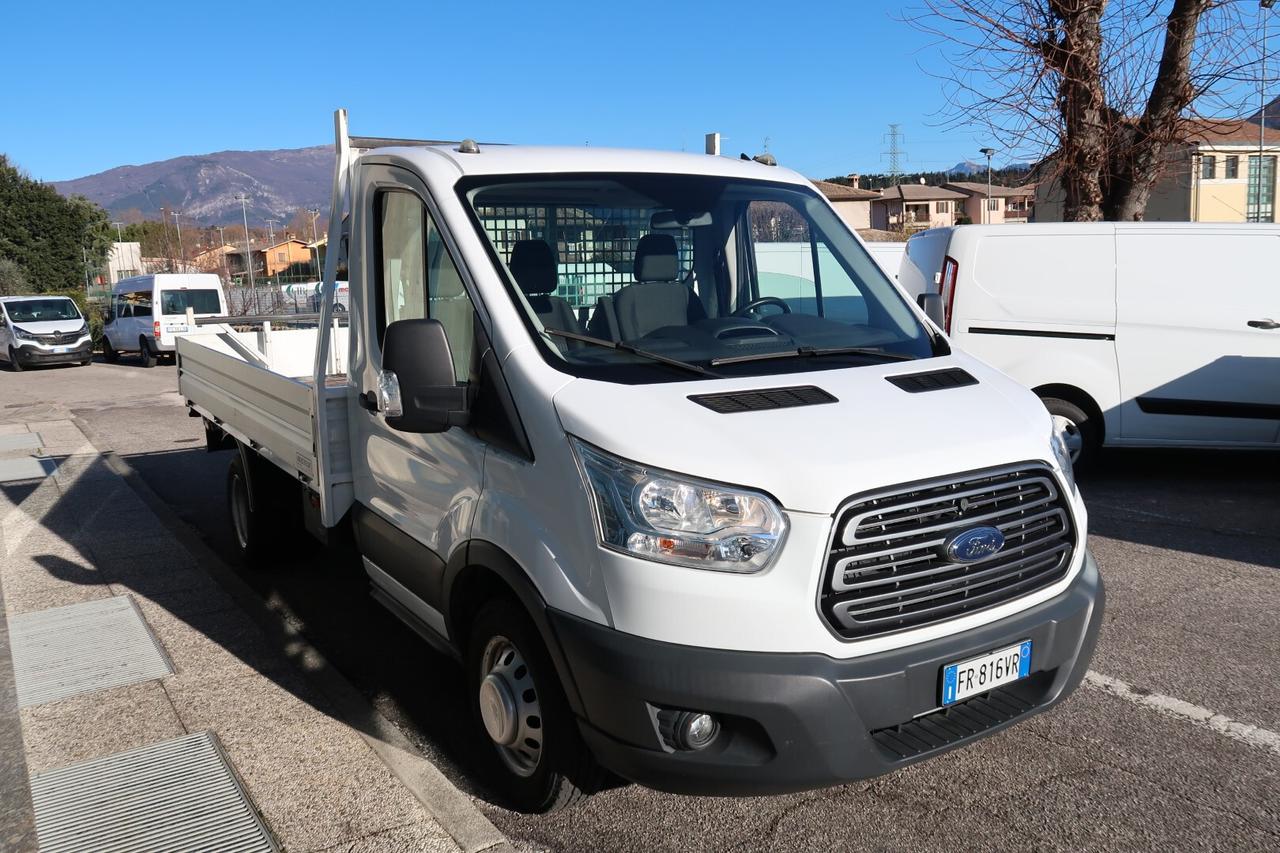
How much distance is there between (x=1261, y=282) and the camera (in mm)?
7695

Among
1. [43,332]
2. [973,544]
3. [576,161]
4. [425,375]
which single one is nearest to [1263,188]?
[43,332]

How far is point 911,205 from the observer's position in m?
84.1

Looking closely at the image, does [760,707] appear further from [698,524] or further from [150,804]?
[150,804]

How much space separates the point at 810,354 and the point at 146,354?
25.3m

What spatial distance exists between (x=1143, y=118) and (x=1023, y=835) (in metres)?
11.2

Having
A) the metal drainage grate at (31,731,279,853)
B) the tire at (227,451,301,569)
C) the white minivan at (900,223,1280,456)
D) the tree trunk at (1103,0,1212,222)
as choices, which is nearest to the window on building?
the tree trunk at (1103,0,1212,222)

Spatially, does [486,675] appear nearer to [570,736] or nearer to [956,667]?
[570,736]

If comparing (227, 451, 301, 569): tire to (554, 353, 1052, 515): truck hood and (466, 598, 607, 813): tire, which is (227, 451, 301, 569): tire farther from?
(554, 353, 1052, 515): truck hood

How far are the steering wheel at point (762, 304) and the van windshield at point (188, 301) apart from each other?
2329cm

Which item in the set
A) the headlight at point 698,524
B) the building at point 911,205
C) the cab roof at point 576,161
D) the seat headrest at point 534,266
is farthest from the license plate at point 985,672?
the building at point 911,205

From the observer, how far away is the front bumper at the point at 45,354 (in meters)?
25.1

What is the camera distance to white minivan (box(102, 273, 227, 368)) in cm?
2472

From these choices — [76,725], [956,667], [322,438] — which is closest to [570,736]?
[956,667]

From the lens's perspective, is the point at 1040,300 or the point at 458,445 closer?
the point at 458,445
